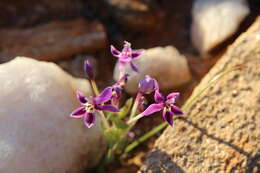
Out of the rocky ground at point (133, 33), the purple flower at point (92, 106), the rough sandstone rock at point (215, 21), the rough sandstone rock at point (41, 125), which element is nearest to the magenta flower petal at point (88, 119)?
the purple flower at point (92, 106)

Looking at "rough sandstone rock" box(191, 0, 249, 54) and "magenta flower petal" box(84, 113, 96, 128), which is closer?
"magenta flower petal" box(84, 113, 96, 128)

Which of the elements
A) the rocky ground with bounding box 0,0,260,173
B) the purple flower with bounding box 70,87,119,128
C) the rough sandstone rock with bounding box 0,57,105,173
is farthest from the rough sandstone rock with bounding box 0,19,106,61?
the purple flower with bounding box 70,87,119,128

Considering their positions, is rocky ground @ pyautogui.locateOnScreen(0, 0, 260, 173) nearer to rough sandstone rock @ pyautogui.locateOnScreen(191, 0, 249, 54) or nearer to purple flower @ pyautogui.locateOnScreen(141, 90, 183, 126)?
rough sandstone rock @ pyautogui.locateOnScreen(191, 0, 249, 54)

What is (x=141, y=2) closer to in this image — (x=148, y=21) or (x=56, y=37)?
(x=148, y=21)

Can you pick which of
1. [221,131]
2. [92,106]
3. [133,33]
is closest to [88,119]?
[92,106]

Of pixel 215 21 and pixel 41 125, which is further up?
pixel 215 21

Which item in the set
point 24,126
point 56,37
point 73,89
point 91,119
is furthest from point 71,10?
point 91,119

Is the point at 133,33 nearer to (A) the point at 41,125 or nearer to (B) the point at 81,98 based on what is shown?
(A) the point at 41,125
